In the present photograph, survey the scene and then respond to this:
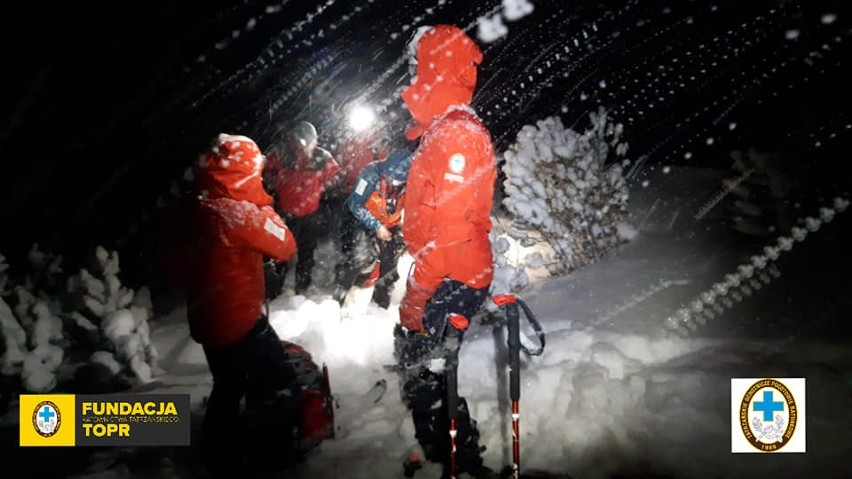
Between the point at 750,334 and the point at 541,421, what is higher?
the point at 750,334

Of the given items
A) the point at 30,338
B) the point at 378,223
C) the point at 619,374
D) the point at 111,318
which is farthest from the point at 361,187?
the point at 30,338

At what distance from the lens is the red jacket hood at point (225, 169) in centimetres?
326

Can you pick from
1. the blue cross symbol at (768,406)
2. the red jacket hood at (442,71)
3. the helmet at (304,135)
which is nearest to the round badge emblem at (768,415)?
the blue cross symbol at (768,406)

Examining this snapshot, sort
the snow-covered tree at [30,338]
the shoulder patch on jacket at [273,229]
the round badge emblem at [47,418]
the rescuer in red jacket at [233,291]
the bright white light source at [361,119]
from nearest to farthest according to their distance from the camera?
the rescuer in red jacket at [233,291], the shoulder patch on jacket at [273,229], the round badge emblem at [47,418], the snow-covered tree at [30,338], the bright white light source at [361,119]

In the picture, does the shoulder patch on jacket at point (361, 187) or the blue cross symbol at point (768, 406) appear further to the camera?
the shoulder patch on jacket at point (361, 187)

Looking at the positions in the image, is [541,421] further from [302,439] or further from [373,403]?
[302,439]

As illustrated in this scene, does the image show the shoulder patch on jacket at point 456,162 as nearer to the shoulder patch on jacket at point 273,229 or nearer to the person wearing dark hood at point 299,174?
the shoulder patch on jacket at point 273,229

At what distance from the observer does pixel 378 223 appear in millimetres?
5070

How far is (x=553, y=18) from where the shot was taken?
16.6 metres

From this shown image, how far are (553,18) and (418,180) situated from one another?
15.7 metres

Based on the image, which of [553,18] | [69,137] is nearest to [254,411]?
[69,137]

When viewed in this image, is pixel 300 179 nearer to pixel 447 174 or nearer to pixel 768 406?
pixel 447 174

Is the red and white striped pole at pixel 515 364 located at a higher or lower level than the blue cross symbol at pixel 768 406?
higher

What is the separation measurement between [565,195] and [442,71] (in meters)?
5.54
